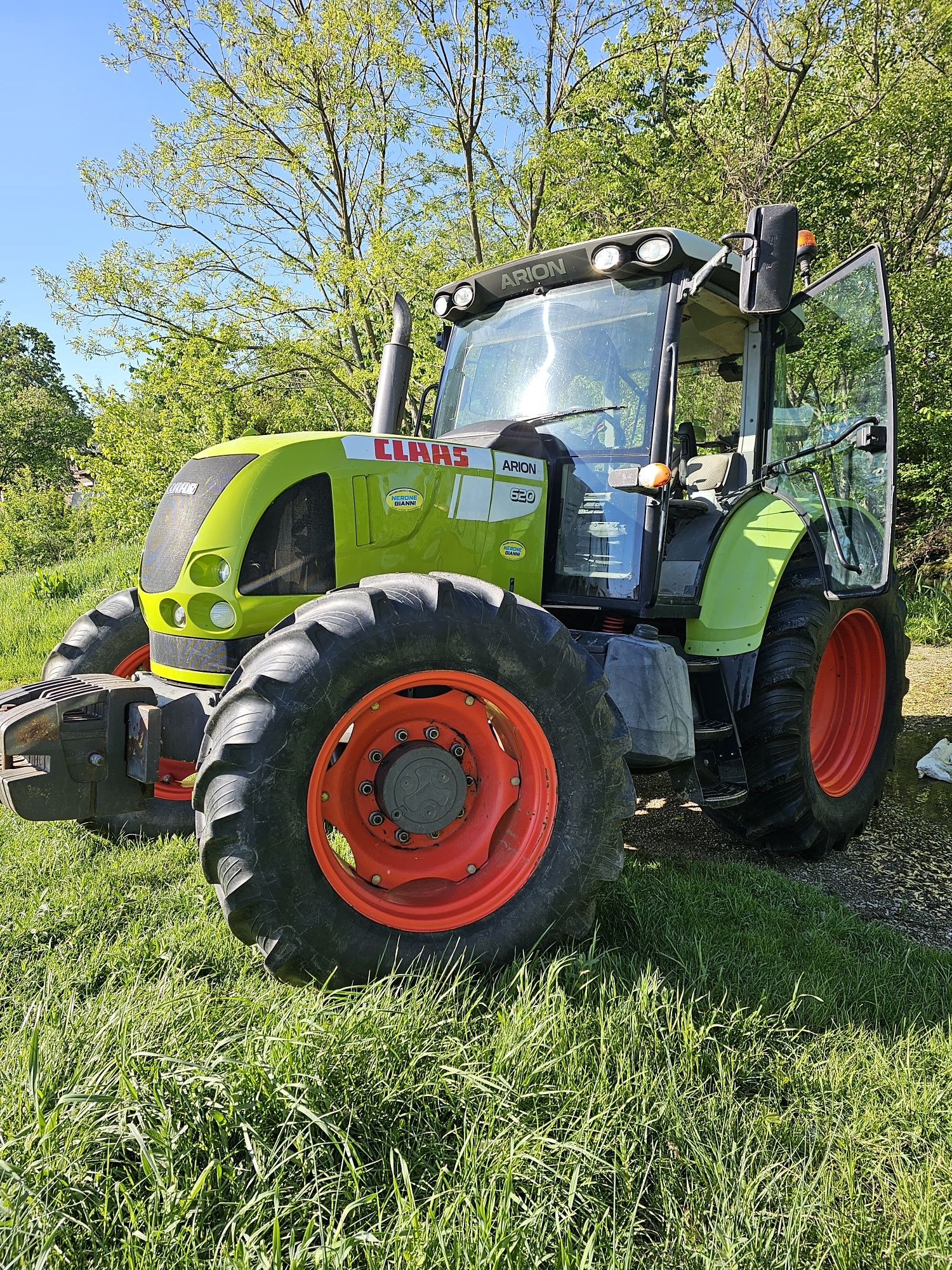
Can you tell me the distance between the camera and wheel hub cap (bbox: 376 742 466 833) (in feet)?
7.67

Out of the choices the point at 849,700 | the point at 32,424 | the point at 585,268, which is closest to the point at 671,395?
the point at 585,268

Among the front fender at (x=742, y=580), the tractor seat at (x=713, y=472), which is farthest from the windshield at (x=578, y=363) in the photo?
Answer: the tractor seat at (x=713, y=472)

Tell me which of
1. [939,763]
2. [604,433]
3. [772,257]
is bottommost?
[939,763]

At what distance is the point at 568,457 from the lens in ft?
10.8

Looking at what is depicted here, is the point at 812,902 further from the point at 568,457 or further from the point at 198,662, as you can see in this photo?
the point at 198,662

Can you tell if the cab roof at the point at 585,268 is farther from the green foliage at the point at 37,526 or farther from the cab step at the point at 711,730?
the green foliage at the point at 37,526

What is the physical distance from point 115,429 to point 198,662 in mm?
9000

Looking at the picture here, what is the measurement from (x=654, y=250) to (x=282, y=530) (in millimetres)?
1836

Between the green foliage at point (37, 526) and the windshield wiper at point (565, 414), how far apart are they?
14058 mm

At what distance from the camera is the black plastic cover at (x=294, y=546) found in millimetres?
2555

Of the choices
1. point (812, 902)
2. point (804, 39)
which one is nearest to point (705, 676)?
point (812, 902)

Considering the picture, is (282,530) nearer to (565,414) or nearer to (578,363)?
(565,414)

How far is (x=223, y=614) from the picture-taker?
8.38 feet

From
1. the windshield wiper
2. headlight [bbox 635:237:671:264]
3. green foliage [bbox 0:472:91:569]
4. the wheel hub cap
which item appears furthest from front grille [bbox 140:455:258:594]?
green foliage [bbox 0:472:91:569]
